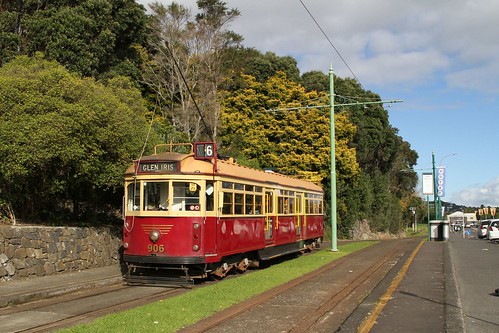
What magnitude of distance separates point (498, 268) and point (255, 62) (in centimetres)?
3387

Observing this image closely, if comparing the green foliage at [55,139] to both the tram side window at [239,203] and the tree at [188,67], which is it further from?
the tree at [188,67]

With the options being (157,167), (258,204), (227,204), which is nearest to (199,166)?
(157,167)

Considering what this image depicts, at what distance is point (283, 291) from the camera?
1155 centimetres

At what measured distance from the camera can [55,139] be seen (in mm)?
13492

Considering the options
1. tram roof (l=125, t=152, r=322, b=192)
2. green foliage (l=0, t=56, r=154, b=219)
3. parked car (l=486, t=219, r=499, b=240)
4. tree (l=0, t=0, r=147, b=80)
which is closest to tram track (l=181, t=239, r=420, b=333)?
tram roof (l=125, t=152, r=322, b=192)

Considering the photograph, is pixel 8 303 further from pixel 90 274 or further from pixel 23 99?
pixel 23 99

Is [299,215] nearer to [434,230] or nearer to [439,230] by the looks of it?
[439,230]

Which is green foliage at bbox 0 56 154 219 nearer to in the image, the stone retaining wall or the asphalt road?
the stone retaining wall

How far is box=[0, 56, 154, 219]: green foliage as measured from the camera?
1334 cm

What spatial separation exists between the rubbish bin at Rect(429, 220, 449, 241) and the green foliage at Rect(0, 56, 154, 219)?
23839 mm

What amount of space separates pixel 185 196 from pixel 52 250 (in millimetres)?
4068

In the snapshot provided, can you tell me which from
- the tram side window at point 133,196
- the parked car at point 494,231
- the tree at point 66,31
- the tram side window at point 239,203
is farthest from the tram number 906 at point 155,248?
the parked car at point 494,231

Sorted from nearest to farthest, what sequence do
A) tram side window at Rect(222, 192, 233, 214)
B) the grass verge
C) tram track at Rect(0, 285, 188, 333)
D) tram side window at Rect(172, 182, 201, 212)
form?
1. the grass verge
2. tram track at Rect(0, 285, 188, 333)
3. tram side window at Rect(172, 182, 201, 212)
4. tram side window at Rect(222, 192, 233, 214)

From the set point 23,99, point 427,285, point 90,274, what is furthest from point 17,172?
point 427,285
